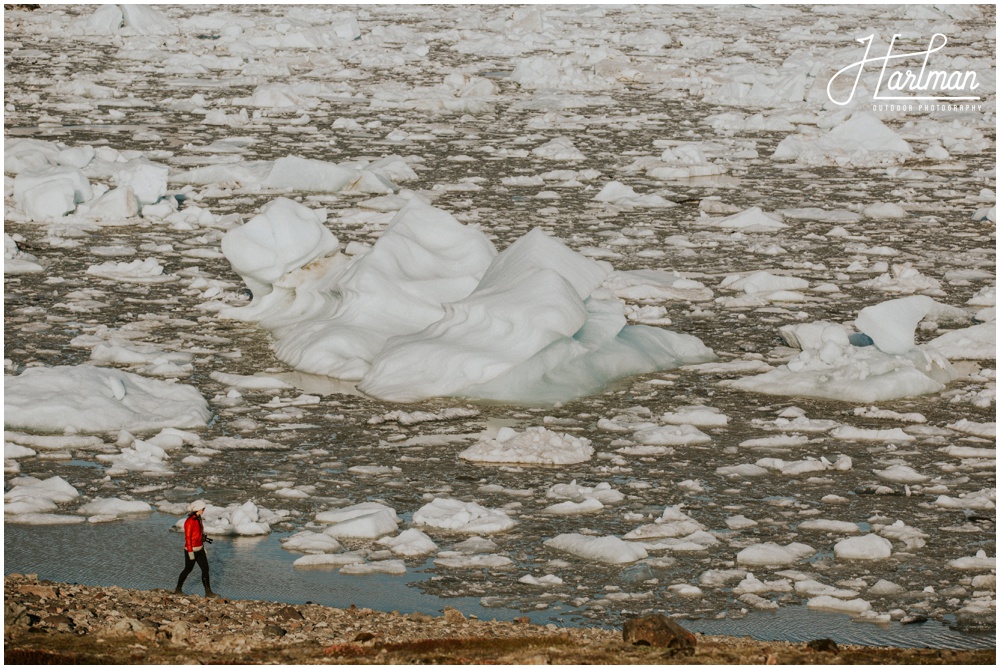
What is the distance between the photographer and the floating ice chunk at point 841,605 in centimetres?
692

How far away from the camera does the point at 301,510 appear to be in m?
8.22

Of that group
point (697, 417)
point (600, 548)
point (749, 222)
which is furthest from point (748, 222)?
point (600, 548)

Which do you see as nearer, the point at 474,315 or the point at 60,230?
the point at 474,315

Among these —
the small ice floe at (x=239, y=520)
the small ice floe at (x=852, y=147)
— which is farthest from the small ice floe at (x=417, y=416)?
the small ice floe at (x=852, y=147)

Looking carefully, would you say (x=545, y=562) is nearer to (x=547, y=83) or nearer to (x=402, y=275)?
(x=402, y=275)

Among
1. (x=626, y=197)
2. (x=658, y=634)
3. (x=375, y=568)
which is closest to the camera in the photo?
(x=658, y=634)

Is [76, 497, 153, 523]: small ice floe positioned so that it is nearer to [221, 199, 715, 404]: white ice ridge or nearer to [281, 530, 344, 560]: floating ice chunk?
[281, 530, 344, 560]: floating ice chunk

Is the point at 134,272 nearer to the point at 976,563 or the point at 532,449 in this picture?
the point at 532,449

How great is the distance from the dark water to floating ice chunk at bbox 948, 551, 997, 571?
77cm

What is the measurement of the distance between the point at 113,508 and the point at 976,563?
15.6 feet

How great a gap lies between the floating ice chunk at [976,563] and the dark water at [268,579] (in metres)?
0.77

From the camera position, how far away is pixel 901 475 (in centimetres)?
879

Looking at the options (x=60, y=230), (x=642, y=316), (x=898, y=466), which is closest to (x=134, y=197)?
(x=60, y=230)

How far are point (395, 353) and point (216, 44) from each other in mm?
22743
